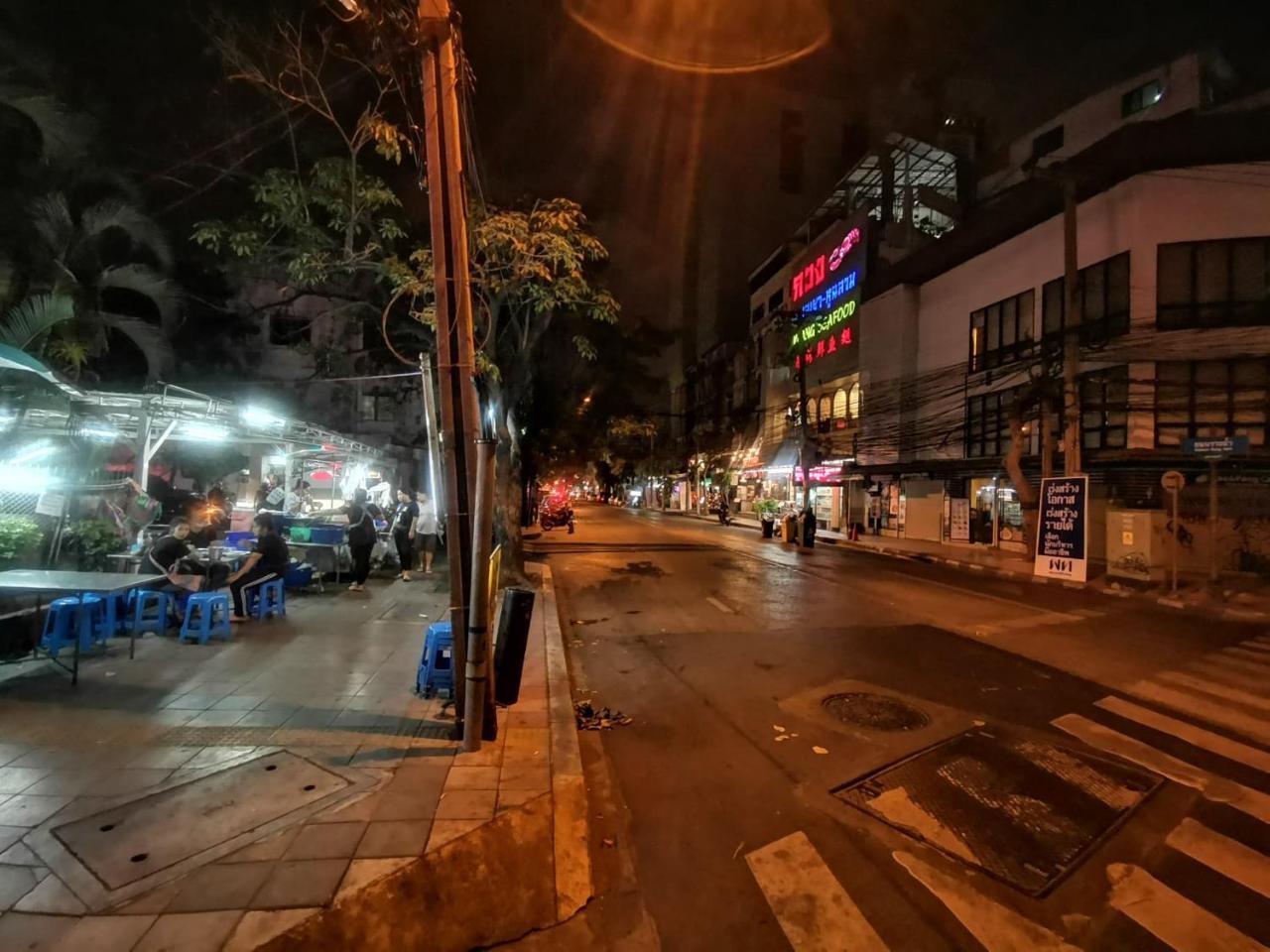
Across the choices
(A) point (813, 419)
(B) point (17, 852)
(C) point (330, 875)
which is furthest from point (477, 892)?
(A) point (813, 419)

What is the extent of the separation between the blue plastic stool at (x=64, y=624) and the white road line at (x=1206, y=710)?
980 centimetres

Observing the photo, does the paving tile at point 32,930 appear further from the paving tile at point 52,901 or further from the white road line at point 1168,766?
the white road line at point 1168,766

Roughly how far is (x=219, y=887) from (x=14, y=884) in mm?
944

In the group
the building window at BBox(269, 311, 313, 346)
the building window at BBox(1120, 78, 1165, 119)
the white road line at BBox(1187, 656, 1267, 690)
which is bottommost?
the white road line at BBox(1187, 656, 1267, 690)

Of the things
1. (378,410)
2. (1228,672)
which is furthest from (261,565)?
(378,410)

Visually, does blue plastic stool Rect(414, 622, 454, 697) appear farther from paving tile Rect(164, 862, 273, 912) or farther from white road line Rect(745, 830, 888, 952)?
white road line Rect(745, 830, 888, 952)

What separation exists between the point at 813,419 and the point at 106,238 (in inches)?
1218

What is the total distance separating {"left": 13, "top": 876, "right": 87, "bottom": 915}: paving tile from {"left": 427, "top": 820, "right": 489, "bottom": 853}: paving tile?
1417 mm

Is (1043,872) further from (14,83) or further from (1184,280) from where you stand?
(1184,280)

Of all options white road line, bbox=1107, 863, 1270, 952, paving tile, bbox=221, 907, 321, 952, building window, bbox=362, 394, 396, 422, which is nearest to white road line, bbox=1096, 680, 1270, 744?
white road line, bbox=1107, 863, 1270, 952

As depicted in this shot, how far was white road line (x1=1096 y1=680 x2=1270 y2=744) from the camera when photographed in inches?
222

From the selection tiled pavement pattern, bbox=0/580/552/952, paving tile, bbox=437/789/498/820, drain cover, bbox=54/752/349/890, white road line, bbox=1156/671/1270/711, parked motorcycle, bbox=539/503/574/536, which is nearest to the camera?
tiled pavement pattern, bbox=0/580/552/952

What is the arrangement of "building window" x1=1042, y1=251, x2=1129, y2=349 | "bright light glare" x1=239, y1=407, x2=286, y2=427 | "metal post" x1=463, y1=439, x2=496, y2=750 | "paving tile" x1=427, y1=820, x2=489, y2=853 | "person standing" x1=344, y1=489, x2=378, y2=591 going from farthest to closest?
"building window" x1=1042, y1=251, x2=1129, y2=349
"person standing" x1=344, y1=489, x2=378, y2=591
"bright light glare" x1=239, y1=407, x2=286, y2=427
"metal post" x1=463, y1=439, x2=496, y2=750
"paving tile" x1=427, y1=820, x2=489, y2=853

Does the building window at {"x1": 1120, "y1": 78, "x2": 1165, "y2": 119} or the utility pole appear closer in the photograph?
the utility pole
